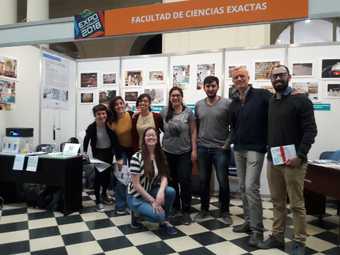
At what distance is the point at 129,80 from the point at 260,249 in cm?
333

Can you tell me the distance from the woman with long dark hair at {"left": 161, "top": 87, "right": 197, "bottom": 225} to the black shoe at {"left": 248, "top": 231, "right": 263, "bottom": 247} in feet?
2.47

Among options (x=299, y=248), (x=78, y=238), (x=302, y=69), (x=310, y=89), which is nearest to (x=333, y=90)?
(x=310, y=89)

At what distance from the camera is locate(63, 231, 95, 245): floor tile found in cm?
283

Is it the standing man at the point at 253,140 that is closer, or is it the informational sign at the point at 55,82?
the standing man at the point at 253,140

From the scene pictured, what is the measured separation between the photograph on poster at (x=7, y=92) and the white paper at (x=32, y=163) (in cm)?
121

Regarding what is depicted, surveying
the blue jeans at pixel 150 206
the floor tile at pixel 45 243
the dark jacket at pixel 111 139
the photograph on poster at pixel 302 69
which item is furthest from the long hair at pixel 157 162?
the photograph on poster at pixel 302 69

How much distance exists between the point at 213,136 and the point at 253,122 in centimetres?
59

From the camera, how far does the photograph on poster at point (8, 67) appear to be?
14.2 ft

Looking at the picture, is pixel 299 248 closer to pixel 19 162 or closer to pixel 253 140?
pixel 253 140

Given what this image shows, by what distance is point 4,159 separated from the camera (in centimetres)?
383

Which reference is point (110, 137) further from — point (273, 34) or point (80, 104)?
point (273, 34)

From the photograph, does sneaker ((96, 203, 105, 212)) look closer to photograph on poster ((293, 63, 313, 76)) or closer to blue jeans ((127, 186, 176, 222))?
blue jeans ((127, 186, 176, 222))

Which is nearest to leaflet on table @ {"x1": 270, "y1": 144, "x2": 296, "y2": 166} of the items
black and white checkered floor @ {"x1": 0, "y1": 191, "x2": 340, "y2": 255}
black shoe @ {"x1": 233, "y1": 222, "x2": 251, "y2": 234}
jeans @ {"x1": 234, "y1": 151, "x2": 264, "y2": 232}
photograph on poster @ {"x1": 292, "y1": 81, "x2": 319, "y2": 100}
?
jeans @ {"x1": 234, "y1": 151, "x2": 264, "y2": 232}

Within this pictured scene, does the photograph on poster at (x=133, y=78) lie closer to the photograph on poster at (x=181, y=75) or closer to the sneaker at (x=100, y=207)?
the photograph on poster at (x=181, y=75)
